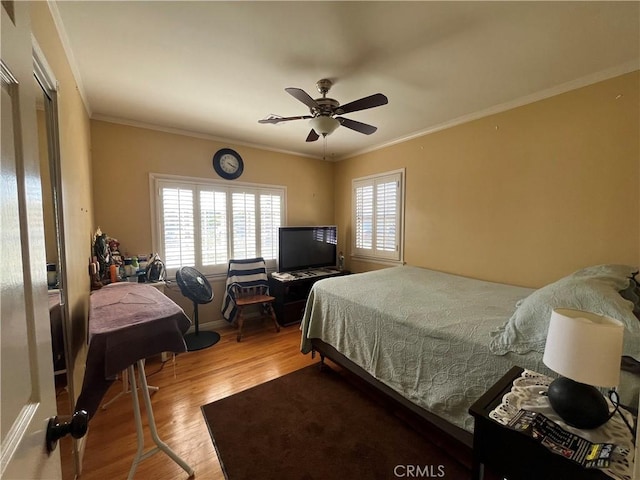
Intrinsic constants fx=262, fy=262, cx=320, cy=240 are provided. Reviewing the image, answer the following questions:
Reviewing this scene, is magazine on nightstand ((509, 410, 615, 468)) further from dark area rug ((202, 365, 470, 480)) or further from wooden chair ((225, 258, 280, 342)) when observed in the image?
A: wooden chair ((225, 258, 280, 342))

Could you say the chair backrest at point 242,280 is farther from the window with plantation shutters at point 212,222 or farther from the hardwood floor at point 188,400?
the hardwood floor at point 188,400

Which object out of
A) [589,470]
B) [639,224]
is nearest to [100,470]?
[589,470]

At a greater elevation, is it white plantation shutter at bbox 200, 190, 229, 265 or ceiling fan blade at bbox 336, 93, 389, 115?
ceiling fan blade at bbox 336, 93, 389, 115

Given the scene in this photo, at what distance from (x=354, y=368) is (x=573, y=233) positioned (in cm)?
223

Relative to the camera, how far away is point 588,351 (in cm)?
86

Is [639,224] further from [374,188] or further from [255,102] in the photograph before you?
[255,102]

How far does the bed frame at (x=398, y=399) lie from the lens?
4.97ft

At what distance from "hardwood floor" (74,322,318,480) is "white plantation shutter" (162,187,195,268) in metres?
1.13

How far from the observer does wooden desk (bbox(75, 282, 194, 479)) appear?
121 cm

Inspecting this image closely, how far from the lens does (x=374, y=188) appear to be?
4.04 m

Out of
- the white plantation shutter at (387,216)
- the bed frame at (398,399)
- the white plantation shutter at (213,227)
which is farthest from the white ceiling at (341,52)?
the bed frame at (398,399)

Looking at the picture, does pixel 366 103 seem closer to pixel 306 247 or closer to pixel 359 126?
pixel 359 126

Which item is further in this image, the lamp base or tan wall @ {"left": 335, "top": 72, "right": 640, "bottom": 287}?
tan wall @ {"left": 335, "top": 72, "right": 640, "bottom": 287}

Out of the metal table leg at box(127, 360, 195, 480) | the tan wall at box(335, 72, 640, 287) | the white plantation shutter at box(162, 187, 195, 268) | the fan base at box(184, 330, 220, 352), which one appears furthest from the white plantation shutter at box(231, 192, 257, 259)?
the metal table leg at box(127, 360, 195, 480)
